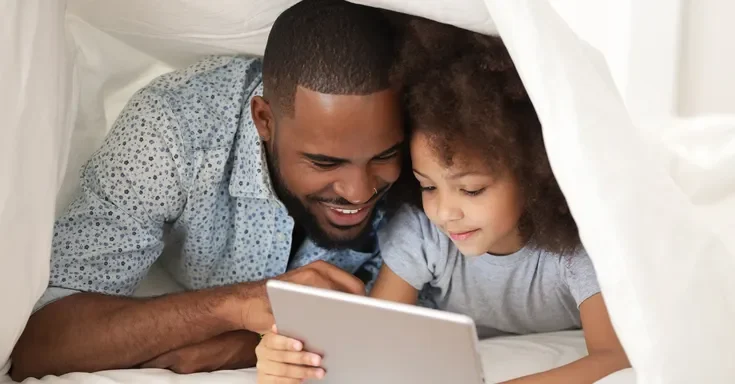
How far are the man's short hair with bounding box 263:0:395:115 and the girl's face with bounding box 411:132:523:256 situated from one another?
0.10 meters

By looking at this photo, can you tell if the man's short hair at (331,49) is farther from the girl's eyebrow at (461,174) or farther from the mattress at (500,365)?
the mattress at (500,365)

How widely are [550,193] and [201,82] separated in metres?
0.50

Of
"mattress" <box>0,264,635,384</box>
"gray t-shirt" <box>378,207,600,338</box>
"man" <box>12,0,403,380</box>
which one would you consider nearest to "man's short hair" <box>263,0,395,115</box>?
"man" <box>12,0,403,380</box>

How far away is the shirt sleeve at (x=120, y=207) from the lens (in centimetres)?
109

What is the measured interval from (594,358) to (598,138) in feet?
1.08

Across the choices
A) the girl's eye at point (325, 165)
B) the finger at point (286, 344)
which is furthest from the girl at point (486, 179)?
the girl's eye at point (325, 165)

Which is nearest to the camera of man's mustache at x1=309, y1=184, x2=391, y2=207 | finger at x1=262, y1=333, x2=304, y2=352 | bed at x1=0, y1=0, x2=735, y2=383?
bed at x1=0, y1=0, x2=735, y2=383

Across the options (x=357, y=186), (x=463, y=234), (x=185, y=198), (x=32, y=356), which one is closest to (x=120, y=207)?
(x=185, y=198)

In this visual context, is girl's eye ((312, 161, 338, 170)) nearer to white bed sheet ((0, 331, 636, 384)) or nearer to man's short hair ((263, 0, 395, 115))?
man's short hair ((263, 0, 395, 115))

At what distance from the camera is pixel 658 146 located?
0.79 meters

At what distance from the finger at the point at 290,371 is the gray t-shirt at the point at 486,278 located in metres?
0.25

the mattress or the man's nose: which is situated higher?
the man's nose

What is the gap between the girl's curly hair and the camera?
2.97 feet

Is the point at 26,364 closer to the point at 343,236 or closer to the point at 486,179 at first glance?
the point at 343,236
